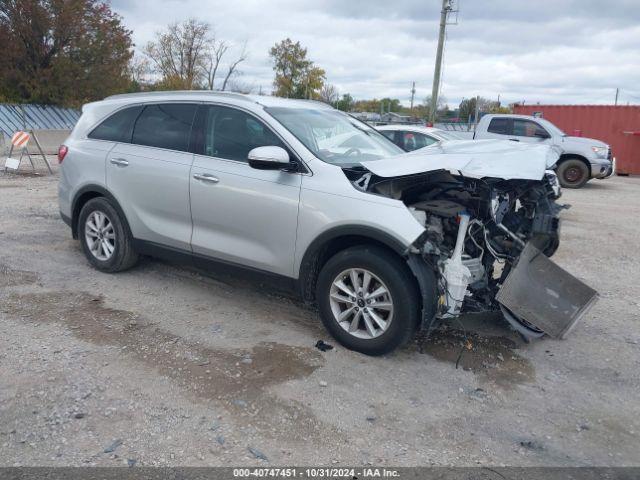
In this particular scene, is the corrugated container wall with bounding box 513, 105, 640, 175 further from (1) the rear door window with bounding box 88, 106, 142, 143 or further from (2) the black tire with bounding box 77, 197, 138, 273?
(2) the black tire with bounding box 77, 197, 138, 273

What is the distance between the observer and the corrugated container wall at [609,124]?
19.8 m

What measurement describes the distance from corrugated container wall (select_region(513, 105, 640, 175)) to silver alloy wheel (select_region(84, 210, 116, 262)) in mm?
18155

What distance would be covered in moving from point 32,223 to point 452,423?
6733 millimetres

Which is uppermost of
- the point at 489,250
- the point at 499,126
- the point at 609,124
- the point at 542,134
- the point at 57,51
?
the point at 57,51

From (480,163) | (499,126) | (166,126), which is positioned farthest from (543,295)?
(499,126)

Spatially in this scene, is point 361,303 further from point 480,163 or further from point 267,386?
point 480,163

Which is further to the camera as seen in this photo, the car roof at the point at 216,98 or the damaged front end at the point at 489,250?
the car roof at the point at 216,98

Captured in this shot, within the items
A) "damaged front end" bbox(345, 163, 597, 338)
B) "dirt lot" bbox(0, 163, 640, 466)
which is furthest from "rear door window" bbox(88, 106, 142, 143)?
"damaged front end" bbox(345, 163, 597, 338)

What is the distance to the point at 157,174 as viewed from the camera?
5.10m

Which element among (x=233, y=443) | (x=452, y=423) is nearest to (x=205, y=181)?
(x=233, y=443)

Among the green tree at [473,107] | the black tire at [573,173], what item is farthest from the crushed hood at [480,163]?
the green tree at [473,107]

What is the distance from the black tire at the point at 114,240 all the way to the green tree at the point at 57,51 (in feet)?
76.6

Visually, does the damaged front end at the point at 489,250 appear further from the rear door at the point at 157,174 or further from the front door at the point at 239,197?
the rear door at the point at 157,174

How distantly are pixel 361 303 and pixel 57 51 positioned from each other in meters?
27.2
